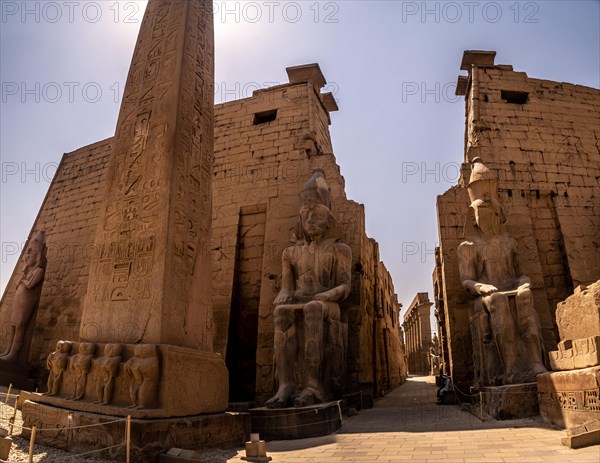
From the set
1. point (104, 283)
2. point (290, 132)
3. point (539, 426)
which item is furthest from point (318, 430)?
point (290, 132)

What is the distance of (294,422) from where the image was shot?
407 centimetres

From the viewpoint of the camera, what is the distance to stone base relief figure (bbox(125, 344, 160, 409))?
9.97 feet

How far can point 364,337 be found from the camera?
647 centimetres

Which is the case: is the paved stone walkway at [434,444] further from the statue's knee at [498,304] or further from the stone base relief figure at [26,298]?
the stone base relief figure at [26,298]

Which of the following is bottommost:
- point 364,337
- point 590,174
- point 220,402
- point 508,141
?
point 220,402

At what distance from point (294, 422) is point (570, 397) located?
2253 millimetres

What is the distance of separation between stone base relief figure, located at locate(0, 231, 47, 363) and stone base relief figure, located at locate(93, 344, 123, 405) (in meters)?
5.37

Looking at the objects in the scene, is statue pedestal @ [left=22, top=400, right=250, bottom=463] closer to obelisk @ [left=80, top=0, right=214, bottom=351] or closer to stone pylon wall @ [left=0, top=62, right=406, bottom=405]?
obelisk @ [left=80, top=0, right=214, bottom=351]

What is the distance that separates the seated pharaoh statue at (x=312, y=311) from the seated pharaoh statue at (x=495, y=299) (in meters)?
1.54

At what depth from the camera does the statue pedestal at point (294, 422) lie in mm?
4020

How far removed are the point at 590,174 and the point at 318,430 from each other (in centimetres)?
628

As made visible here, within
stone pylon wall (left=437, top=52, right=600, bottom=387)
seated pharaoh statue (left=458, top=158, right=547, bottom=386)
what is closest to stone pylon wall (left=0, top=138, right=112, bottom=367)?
stone pylon wall (left=437, top=52, right=600, bottom=387)

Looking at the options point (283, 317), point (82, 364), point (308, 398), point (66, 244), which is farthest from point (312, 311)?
point (66, 244)

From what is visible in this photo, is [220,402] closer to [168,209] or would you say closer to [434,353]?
[168,209]
